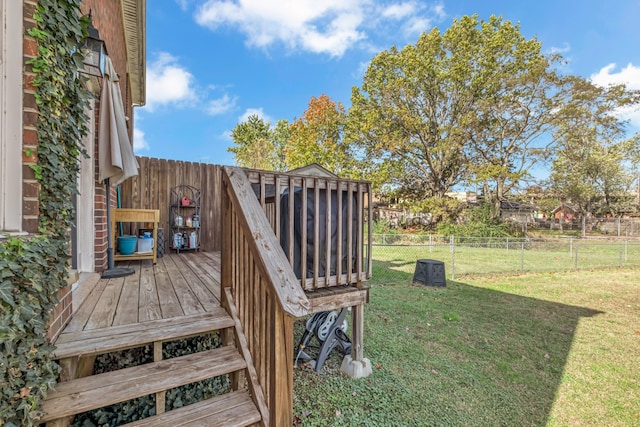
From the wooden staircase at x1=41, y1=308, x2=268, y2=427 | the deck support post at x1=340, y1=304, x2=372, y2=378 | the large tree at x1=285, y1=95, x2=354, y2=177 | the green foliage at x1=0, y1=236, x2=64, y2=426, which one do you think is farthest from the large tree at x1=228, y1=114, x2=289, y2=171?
the green foliage at x1=0, y1=236, x2=64, y2=426

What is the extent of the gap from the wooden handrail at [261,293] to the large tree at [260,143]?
2016cm

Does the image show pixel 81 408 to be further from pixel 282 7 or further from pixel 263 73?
pixel 263 73

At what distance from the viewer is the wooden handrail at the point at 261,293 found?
146 centimetres

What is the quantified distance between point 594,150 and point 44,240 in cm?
2602

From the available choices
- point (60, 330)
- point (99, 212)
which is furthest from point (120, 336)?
point (99, 212)

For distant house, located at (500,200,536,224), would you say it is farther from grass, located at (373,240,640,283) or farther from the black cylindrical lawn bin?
the black cylindrical lawn bin

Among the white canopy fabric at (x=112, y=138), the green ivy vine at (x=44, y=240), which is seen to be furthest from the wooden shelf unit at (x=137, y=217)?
the green ivy vine at (x=44, y=240)

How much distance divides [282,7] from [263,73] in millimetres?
10828

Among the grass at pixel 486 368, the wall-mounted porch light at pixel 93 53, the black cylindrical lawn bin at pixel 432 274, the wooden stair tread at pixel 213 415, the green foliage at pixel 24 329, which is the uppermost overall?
the wall-mounted porch light at pixel 93 53

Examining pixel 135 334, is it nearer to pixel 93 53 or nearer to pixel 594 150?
pixel 93 53

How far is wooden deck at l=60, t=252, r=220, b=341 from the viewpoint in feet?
6.57

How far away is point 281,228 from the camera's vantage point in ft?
7.84

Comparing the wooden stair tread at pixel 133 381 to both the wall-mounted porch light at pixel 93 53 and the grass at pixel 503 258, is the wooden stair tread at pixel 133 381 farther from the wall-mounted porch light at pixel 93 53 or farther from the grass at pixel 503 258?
the grass at pixel 503 258

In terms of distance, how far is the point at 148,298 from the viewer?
8.12 feet
